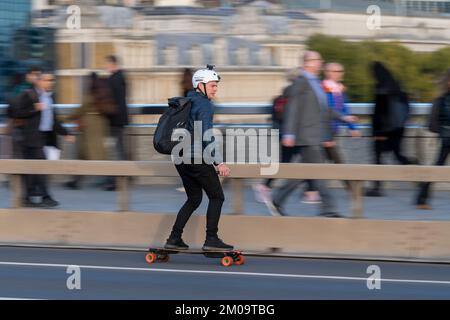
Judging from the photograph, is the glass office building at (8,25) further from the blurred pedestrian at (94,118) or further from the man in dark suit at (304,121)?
the man in dark suit at (304,121)

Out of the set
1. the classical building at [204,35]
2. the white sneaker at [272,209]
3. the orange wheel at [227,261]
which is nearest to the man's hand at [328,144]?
the white sneaker at [272,209]

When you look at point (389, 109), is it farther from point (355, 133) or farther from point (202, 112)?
point (202, 112)

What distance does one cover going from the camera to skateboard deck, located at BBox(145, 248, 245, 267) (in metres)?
9.89

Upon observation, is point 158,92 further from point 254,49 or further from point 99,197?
point 99,197

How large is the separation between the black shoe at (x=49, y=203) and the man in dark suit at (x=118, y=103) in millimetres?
2558

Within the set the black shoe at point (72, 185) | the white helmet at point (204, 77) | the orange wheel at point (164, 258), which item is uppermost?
the white helmet at point (204, 77)

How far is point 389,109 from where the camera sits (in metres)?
13.3

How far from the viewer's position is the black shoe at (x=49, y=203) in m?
11.7

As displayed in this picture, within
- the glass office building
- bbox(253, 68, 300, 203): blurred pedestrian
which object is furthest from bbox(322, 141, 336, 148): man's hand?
the glass office building

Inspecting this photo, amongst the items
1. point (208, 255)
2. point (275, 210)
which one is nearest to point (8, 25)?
point (275, 210)

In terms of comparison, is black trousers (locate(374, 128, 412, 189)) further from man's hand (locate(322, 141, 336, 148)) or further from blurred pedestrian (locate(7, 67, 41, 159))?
blurred pedestrian (locate(7, 67, 41, 159))

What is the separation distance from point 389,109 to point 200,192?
14.1 ft

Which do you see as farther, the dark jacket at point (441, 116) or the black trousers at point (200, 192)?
the dark jacket at point (441, 116)

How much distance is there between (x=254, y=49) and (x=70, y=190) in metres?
35.7
